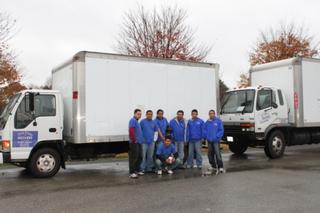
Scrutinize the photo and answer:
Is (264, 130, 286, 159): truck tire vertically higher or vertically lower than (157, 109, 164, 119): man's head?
lower

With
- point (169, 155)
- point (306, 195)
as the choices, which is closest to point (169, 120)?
point (169, 155)

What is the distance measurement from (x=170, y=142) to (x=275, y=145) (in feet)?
16.8

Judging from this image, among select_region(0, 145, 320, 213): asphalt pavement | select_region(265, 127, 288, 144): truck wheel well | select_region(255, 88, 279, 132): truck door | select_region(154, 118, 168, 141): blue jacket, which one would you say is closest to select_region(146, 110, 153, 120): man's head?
select_region(154, 118, 168, 141): blue jacket

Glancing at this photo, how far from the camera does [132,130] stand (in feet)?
34.1

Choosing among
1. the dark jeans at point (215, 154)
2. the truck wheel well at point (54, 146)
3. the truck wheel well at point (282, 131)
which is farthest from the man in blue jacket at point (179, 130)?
the truck wheel well at point (282, 131)

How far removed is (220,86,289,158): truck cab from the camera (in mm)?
14086

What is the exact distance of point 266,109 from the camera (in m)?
14.3

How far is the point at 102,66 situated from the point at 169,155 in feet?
9.70

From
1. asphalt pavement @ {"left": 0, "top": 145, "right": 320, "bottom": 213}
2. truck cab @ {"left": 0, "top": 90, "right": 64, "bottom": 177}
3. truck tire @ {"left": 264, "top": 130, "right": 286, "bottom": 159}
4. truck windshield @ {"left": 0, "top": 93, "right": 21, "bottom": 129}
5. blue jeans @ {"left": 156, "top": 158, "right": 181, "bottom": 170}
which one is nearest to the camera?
asphalt pavement @ {"left": 0, "top": 145, "right": 320, "bottom": 213}

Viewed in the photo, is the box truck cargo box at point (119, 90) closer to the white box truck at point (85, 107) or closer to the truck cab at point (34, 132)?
the white box truck at point (85, 107)

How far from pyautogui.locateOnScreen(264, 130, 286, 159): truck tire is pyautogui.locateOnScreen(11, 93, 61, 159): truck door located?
743cm

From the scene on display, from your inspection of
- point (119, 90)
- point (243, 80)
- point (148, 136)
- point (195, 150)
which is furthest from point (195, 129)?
point (243, 80)

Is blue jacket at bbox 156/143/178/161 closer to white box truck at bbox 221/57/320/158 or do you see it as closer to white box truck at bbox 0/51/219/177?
white box truck at bbox 0/51/219/177

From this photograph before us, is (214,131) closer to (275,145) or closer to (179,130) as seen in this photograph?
(179,130)
